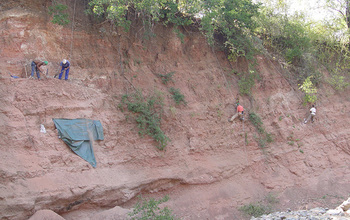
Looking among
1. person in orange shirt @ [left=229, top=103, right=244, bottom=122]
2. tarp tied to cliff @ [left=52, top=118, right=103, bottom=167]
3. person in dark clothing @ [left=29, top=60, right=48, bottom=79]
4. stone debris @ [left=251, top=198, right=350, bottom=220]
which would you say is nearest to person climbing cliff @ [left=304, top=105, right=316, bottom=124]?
person in orange shirt @ [left=229, top=103, right=244, bottom=122]

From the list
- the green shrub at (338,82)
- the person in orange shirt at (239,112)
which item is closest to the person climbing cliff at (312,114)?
the green shrub at (338,82)

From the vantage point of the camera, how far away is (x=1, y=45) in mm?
9805

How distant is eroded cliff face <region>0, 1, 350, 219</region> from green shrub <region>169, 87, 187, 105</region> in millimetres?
192

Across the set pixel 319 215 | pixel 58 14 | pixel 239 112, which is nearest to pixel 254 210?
pixel 319 215

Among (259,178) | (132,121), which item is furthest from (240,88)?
(132,121)

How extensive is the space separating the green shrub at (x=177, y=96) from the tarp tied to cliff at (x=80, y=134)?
11.1ft

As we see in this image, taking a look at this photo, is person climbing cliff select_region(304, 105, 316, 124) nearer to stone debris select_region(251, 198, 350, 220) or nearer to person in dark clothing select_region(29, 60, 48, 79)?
stone debris select_region(251, 198, 350, 220)

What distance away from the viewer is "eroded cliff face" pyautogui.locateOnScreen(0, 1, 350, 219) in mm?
8555

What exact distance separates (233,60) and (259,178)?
209 inches

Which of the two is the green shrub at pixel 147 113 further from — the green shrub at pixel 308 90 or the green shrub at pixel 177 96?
the green shrub at pixel 308 90

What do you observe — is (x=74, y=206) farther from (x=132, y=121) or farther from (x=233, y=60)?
(x=233, y=60)

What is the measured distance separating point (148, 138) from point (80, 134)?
7.47 feet

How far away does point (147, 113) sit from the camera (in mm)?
10688

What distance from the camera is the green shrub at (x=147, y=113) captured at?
10.5 meters
